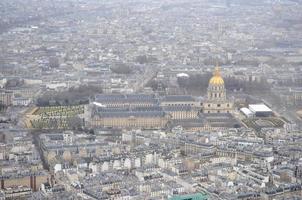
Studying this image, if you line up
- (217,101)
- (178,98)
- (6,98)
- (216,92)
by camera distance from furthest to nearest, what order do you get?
(178,98), (6,98), (216,92), (217,101)

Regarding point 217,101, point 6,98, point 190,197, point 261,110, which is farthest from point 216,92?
point 190,197

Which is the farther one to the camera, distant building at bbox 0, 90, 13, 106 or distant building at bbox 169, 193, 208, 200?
distant building at bbox 0, 90, 13, 106

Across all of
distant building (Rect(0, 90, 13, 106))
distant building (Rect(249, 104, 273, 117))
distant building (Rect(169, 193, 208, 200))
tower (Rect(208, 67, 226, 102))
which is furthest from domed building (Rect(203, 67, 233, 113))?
distant building (Rect(169, 193, 208, 200))

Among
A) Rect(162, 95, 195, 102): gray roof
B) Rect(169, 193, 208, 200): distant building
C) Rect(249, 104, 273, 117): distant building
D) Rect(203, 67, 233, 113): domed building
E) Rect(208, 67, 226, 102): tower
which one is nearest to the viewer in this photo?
Rect(169, 193, 208, 200): distant building

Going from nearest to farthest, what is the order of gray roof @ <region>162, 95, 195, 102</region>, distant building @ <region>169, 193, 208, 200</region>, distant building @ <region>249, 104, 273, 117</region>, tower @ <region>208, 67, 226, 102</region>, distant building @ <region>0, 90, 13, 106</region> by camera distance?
distant building @ <region>169, 193, 208, 200</region>, distant building @ <region>249, 104, 273, 117</region>, tower @ <region>208, 67, 226, 102</region>, distant building @ <region>0, 90, 13, 106</region>, gray roof @ <region>162, 95, 195, 102</region>

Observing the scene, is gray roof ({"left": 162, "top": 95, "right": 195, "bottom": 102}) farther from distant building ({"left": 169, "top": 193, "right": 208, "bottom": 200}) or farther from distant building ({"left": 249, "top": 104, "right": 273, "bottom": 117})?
distant building ({"left": 169, "top": 193, "right": 208, "bottom": 200})

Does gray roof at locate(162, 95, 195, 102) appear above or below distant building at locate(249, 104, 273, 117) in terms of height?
above

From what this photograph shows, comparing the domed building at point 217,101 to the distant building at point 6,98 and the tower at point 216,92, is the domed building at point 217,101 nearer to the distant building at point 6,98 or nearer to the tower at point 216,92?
the tower at point 216,92

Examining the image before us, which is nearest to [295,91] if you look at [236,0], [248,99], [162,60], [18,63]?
[248,99]

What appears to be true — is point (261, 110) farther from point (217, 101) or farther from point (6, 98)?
point (6, 98)
